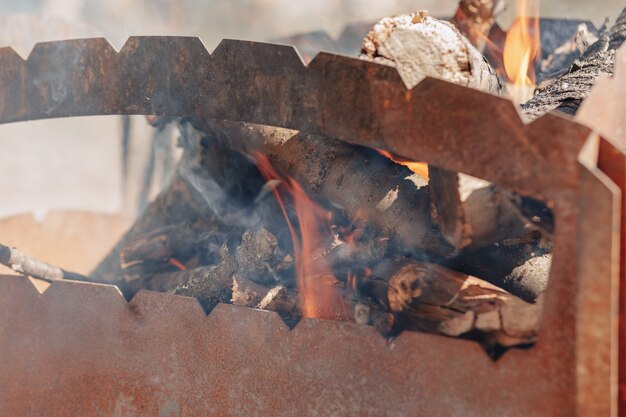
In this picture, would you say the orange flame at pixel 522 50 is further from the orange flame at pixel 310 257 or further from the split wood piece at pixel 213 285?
the split wood piece at pixel 213 285

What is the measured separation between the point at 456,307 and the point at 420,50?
25.7 inches

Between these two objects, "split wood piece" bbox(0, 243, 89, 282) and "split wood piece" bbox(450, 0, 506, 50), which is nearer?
"split wood piece" bbox(0, 243, 89, 282)

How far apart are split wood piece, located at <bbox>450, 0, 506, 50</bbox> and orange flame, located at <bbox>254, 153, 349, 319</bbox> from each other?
5.58 ft

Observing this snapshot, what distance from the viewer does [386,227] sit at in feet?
5.87

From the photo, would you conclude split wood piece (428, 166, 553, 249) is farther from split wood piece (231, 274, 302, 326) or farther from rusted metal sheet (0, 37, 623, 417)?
split wood piece (231, 274, 302, 326)

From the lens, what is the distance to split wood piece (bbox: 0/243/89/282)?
6.97ft

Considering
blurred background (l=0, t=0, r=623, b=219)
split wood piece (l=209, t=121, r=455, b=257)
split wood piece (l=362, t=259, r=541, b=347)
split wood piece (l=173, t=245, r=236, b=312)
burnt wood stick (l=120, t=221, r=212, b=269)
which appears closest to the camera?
split wood piece (l=362, t=259, r=541, b=347)

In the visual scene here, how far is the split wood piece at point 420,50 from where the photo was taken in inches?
60.4

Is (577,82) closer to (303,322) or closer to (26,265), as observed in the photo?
(303,322)

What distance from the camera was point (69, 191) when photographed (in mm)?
5328

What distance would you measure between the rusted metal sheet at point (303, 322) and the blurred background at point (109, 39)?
9.66 ft

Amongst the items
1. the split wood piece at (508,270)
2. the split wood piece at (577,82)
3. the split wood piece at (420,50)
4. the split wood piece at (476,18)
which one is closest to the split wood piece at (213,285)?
the split wood piece at (508,270)

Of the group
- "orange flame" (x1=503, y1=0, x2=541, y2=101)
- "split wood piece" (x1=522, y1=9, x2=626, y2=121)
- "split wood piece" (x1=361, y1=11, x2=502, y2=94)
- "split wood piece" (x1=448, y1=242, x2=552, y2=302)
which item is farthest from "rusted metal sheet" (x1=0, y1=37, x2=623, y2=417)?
"orange flame" (x1=503, y1=0, x2=541, y2=101)

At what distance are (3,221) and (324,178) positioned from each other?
107 inches
